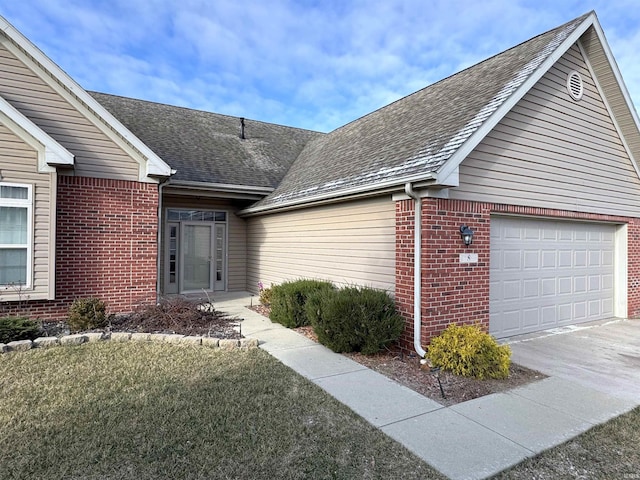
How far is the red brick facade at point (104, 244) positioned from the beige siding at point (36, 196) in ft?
1.26

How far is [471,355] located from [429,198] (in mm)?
2283

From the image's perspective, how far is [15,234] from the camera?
278 inches

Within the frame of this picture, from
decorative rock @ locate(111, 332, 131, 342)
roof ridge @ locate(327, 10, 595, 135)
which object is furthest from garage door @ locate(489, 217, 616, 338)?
decorative rock @ locate(111, 332, 131, 342)

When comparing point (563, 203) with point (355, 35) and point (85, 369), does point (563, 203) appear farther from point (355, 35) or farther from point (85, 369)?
point (85, 369)

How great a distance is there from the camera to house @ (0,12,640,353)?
244 inches

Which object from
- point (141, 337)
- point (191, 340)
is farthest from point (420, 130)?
point (141, 337)

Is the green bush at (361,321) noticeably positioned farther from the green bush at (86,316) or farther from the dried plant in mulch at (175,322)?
the green bush at (86,316)

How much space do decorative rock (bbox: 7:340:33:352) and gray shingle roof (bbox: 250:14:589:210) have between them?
5.52 metres

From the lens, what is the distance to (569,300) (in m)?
8.36

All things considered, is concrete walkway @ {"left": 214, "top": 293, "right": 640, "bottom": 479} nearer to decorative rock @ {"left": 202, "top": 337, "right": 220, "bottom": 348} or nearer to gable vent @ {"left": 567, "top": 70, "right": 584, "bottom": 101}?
decorative rock @ {"left": 202, "top": 337, "right": 220, "bottom": 348}

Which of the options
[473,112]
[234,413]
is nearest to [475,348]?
[234,413]

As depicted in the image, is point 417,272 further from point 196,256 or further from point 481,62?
point 196,256

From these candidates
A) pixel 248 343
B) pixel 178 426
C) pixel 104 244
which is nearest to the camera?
pixel 178 426

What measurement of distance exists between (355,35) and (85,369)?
1054cm
